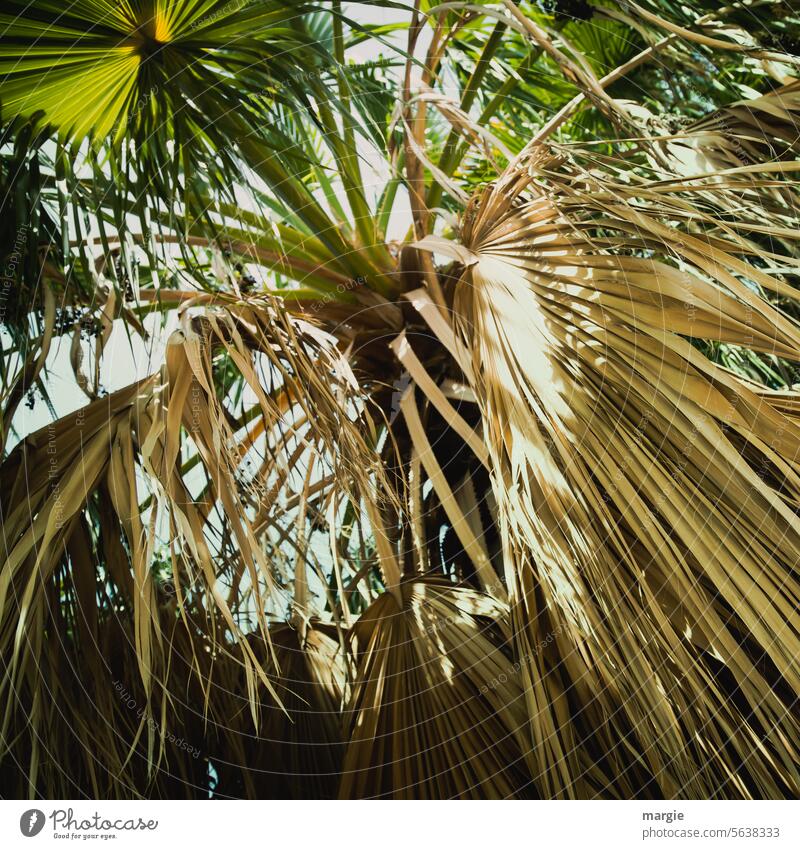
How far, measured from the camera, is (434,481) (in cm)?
130

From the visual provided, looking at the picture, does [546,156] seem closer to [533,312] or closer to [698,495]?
[533,312]

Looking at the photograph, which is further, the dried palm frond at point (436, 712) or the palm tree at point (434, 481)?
the dried palm frond at point (436, 712)

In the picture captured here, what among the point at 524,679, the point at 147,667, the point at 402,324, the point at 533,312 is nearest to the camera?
the point at 147,667

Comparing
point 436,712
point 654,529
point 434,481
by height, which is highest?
point 434,481

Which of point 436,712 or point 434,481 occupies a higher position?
point 434,481

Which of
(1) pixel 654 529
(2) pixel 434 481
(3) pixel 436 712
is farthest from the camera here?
(2) pixel 434 481

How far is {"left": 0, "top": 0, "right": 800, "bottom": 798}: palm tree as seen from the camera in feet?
3.10

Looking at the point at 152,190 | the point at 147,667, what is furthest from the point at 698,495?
the point at 152,190

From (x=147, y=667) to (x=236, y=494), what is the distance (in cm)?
24

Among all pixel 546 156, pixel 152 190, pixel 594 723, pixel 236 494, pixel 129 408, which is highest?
pixel 152 190

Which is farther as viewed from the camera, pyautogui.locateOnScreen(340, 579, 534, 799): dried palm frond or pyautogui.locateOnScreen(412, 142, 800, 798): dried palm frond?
pyautogui.locateOnScreen(340, 579, 534, 799): dried palm frond

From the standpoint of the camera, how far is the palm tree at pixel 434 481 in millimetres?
946

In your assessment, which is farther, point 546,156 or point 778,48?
point 778,48

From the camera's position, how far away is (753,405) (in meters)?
0.94
